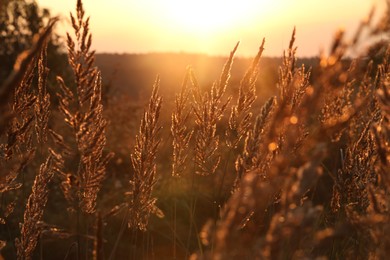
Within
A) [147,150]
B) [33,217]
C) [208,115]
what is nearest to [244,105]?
[208,115]

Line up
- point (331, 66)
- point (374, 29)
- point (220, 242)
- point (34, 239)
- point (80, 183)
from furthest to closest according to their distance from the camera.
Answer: point (34, 239)
point (80, 183)
point (374, 29)
point (331, 66)
point (220, 242)

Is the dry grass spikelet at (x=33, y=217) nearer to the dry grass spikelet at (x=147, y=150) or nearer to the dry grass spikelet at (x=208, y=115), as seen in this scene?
the dry grass spikelet at (x=147, y=150)

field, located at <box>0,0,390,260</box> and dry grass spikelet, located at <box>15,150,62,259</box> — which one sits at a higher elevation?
field, located at <box>0,0,390,260</box>

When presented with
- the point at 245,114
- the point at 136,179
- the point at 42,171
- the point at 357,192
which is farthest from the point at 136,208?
the point at 357,192

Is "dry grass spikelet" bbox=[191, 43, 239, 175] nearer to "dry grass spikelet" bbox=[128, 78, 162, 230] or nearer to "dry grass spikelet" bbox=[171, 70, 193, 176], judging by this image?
"dry grass spikelet" bbox=[171, 70, 193, 176]

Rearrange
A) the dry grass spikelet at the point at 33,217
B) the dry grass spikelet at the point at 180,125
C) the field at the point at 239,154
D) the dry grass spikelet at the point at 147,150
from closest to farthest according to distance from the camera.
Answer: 1. the field at the point at 239,154
2. the dry grass spikelet at the point at 33,217
3. the dry grass spikelet at the point at 147,150
4. the dry grass spikelet at the point at 180,125

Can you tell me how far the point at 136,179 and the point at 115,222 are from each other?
4.06m

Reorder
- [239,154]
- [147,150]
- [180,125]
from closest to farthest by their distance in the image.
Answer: [239,154] → [147,150] → [180,125]

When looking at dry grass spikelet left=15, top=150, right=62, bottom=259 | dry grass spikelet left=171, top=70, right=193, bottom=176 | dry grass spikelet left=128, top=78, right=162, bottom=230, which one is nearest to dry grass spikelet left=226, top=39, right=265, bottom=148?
dry grass spikelet left=171, top=70, right=193, bottom=176

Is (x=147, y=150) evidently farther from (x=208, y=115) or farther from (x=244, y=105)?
(x=244, y=105)

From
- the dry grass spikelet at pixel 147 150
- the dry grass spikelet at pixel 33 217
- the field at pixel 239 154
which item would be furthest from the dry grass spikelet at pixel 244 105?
the dry grass spikelet at pixel 33 217

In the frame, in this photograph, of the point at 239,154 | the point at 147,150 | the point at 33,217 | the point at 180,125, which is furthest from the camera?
the point at 180,125

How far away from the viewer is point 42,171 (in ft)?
7.25

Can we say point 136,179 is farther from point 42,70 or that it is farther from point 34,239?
point 42,70
